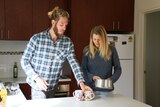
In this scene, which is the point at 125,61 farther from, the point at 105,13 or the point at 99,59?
the point at 99,59

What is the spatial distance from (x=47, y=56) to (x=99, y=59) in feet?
1.69

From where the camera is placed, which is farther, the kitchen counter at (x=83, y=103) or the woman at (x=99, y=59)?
the woman at (x=99, y=59)

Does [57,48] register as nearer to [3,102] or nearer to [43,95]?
[43,95]

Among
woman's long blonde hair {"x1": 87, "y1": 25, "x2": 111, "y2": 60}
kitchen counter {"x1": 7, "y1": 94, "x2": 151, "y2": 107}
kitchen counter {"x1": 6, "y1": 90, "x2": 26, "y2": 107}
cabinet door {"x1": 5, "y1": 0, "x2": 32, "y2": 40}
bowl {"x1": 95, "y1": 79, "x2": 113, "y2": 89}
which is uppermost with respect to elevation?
cabinet door {"x1": 5, "y1": 0, "x2": 32, "y2": 40}

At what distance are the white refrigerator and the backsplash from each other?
1543 mm

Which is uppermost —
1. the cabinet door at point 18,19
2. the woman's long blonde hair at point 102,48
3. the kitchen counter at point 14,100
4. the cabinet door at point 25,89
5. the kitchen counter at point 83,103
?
the cabinet door at point 18,19

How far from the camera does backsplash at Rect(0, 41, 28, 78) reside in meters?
3.72

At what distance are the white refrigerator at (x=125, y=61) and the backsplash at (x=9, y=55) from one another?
60.7 inches

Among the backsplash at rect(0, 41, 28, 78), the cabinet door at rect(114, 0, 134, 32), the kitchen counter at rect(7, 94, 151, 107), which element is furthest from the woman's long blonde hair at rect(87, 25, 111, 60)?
the backsplash at rect(0, 41, 28, 78)

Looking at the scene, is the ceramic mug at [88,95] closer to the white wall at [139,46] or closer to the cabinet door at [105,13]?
the cabinet door at [105,13]

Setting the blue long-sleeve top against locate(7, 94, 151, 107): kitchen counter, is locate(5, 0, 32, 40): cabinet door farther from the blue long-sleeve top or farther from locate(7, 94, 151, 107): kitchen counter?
locate(7, 94, 151, 107): kitchen counter

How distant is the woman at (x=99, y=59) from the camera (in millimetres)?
2127

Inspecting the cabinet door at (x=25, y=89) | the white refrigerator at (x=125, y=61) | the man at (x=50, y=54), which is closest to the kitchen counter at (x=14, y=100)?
the man at (x=50, y=54)

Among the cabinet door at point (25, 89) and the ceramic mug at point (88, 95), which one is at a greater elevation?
the ceramic mug at point (88, 95)
